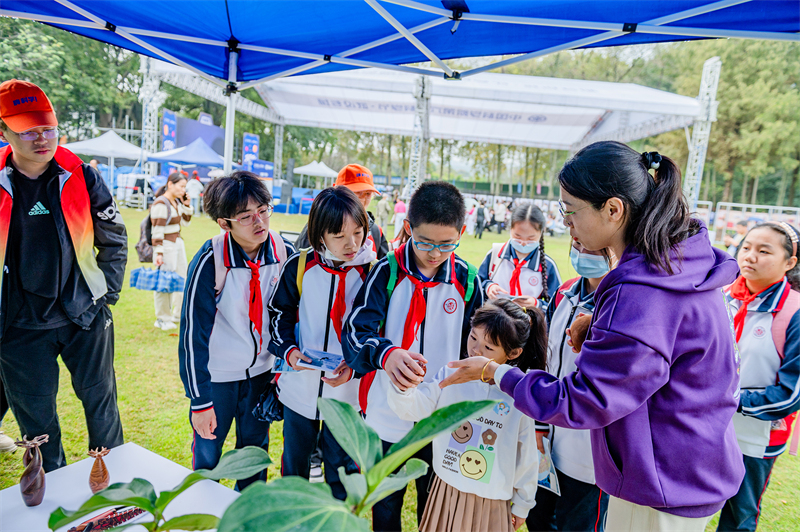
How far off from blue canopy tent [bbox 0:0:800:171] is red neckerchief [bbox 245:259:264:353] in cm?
136

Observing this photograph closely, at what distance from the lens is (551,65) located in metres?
39.6

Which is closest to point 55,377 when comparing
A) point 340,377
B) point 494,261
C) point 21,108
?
point 21,108

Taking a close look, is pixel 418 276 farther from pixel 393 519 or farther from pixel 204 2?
pixel 204 2

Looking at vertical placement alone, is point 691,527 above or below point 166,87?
below

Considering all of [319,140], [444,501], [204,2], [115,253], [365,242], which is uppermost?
[319,140]

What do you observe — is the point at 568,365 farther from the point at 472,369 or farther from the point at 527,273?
the point at 527,273

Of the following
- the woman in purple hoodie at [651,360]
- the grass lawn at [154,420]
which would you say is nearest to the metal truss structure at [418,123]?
the grass lawn at [154,420]

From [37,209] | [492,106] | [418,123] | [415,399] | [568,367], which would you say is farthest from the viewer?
[492,106]

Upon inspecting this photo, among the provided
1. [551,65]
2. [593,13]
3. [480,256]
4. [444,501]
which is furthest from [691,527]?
[551,65]

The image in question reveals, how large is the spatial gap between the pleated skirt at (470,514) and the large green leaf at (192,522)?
1.28 metres

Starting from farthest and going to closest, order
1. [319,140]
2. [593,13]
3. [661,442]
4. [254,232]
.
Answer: [319,140], [593,13], [254,232], [661,442]

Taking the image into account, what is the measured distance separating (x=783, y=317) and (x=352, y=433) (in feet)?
7.99

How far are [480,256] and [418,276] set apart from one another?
11084mm

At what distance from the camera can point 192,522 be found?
743 millimetres
